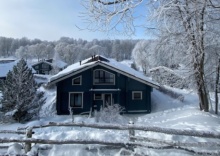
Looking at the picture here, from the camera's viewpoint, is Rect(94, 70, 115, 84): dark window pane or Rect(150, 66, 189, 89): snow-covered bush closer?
Rect(150, 66, 189, 89): snow-covered bush

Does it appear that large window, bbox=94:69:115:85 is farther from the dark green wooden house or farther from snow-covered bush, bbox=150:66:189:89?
snow-covered bush, bbox=150:66:189:89

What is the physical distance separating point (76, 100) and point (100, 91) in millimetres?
2643

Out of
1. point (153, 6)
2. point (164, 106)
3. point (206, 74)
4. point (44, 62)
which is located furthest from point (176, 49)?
point (44, 62)

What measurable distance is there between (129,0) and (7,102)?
1769cm

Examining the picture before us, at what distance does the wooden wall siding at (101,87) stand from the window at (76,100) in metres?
0.32

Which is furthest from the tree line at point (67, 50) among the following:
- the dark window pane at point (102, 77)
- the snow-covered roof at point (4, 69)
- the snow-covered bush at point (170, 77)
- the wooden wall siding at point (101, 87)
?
the snow-covered bush at point (170, 77)

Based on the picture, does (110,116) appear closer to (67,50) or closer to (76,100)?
(76,100)

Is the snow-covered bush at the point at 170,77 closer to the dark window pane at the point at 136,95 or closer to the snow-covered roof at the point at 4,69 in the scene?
the dark window pane at the point at 136,95

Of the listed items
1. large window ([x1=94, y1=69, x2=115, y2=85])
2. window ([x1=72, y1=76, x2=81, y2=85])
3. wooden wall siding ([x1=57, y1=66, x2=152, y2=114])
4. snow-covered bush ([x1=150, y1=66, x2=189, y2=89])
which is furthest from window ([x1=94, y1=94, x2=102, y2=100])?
snow-covered bush ([x1=150, y1=66, x2=189, y2=89])

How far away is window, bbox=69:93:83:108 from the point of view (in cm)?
2517

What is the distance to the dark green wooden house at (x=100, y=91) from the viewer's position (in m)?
25.0

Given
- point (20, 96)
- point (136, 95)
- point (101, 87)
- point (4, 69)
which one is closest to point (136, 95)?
point (136, 95)

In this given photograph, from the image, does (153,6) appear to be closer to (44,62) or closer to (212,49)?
(212,49)

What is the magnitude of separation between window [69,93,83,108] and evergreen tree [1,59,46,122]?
477cm
